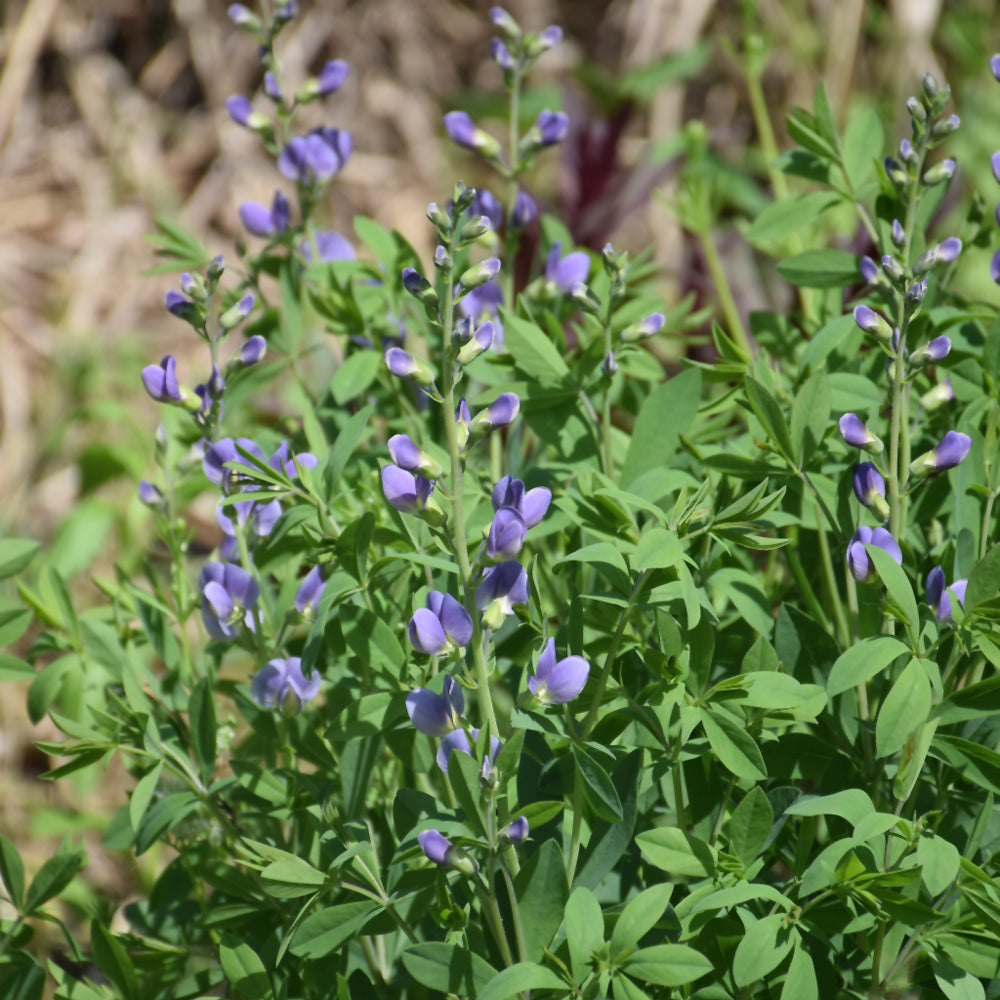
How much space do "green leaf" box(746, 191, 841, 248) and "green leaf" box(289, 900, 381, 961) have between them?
79cm

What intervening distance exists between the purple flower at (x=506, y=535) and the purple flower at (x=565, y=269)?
543 mm

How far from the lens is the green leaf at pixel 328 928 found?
812 mm

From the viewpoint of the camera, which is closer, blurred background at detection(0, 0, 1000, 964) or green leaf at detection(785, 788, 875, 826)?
green leaf at detection(785, 788, 875, 826)

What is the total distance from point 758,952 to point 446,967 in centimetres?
22

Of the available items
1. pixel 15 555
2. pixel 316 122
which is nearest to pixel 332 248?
pixel 15 555

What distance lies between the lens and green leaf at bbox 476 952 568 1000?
702 mm

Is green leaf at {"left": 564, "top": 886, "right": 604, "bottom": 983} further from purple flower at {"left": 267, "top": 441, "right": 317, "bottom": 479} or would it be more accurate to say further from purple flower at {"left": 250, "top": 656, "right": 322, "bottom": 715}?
purple flower at {"left": 267, "top": 441, "right": 317, "bottom": 479}

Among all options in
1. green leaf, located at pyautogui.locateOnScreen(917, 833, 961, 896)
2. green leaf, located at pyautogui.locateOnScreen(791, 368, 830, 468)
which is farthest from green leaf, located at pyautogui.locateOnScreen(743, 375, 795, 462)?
green leaf, located at pyautogui.locateOnScreen(917, 833, 961, 896)

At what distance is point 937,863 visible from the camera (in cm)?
77

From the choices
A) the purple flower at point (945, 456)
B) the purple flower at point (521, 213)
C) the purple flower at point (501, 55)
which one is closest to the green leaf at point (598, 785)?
the purple flower at point (945, 456)

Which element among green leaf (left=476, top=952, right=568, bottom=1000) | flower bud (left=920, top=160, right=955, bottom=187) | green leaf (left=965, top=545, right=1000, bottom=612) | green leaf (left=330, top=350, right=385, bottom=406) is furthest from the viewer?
green leaf (left=330, top=350, right=385, bottom=406)

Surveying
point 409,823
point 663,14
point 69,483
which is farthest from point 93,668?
point 663,14

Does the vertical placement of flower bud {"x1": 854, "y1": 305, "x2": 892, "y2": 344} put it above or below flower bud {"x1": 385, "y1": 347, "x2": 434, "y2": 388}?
above

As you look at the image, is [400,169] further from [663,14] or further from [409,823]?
[409,823]
